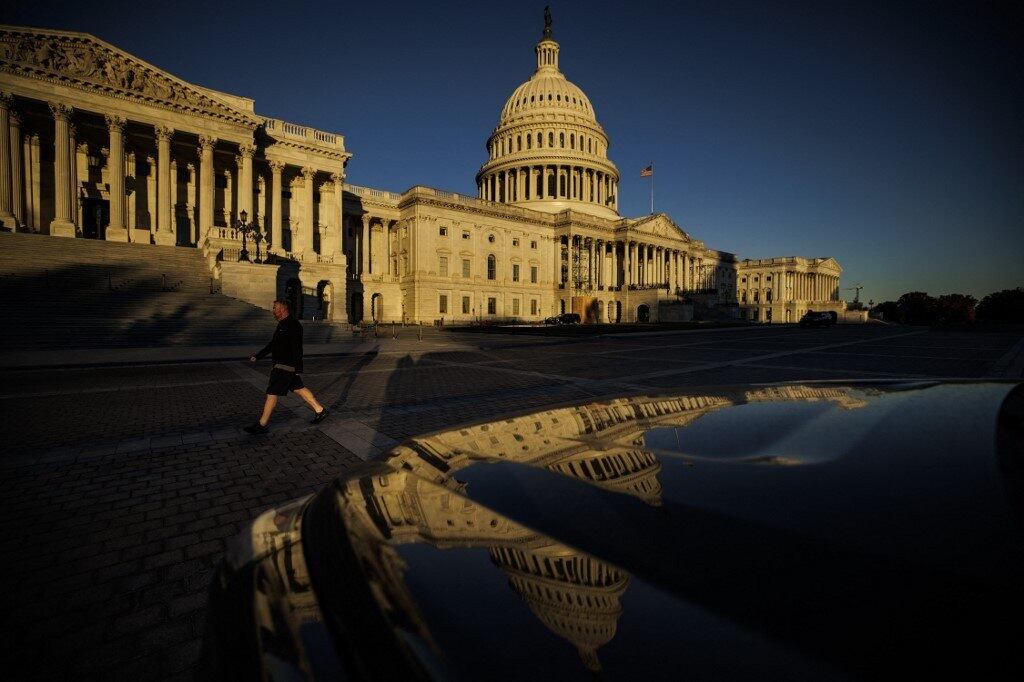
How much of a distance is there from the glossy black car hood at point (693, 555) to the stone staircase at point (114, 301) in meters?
21.9

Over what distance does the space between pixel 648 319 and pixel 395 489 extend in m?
64.2

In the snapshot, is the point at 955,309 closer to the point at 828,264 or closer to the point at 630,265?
the point at 828,264

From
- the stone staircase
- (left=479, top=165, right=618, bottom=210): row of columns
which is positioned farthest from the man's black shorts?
(left=479, top=165, right=618, bottom=210): row of columns

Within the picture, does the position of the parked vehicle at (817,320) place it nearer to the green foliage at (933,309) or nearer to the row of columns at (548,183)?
the row of columns at (548,183)

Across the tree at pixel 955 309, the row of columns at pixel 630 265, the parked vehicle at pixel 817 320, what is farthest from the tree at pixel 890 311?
the parked vehicle at pixel 817 320

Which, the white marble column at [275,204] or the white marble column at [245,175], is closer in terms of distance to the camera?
the white marble column at [245,175]

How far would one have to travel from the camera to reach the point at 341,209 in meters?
42.8

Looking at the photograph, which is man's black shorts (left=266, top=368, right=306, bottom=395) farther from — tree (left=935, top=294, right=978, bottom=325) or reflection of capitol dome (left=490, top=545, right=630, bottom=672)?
tree (left=935, top=294, right=978, bottom=325)

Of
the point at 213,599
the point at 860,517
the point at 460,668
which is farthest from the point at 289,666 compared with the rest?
the point at 860,517

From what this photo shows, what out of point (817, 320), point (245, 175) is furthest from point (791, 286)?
point (245, 175)

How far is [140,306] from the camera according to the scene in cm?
2075

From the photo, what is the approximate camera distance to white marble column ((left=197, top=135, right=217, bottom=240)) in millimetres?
31594

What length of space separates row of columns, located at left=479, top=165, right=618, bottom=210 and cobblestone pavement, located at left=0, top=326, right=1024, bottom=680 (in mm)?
63938

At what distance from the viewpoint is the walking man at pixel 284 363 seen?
6.44 metres
